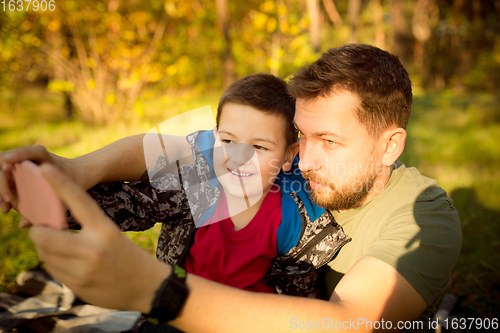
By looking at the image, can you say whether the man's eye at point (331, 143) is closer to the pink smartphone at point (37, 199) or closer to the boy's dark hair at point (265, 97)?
the boy's dark hair at point (265, 97)

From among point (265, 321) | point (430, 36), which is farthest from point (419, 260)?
point (430, 36)

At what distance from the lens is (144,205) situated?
1502 millimetres

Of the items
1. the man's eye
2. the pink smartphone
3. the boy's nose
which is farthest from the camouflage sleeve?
the man's eye

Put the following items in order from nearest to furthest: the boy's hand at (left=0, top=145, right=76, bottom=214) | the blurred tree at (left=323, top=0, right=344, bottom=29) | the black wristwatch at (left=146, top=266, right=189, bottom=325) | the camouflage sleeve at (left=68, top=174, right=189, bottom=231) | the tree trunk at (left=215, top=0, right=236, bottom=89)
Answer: the black wristwatch at (left=146, top=266, right=189, bottom=325)
the boy's hand at (left=0, top=145, right=76, bottom=214)
the camouflage sleeve at (left=68, top=174, right=189, bottom=231)
the tree trunk at (left=215, top=0, right=236, bottom=89)
the blurred tree at (left=323, top=0, right=344, bottom=29)

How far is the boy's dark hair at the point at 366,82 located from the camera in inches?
64.3

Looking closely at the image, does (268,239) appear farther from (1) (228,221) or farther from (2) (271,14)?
(2) (271,14)

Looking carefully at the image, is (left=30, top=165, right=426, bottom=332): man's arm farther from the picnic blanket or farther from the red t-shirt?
the picnic blanket

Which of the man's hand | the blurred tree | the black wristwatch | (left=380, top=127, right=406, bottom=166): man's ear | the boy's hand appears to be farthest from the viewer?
the blurred tree

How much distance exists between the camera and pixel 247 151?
5.75 ft

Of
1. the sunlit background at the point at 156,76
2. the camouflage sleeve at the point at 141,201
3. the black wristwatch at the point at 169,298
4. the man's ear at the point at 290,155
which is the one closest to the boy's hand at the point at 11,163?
the camouflage sleeve at the point at 141,201

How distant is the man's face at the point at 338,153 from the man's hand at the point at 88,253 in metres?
1.08

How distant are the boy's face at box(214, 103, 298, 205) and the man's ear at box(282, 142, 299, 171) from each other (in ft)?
0.40

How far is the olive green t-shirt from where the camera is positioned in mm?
1264

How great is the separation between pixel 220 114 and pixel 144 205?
2.32 feet
